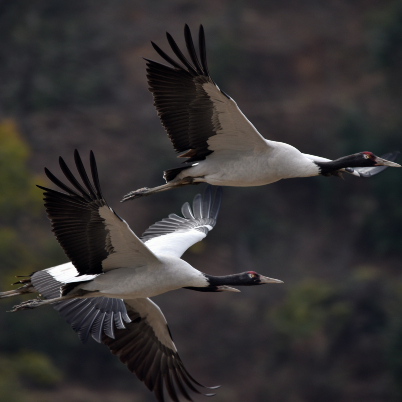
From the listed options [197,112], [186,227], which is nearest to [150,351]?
[186,227]

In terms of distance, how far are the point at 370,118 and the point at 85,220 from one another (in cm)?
2919

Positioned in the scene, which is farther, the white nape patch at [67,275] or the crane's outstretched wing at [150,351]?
the crane's outstretched wing at [150,351]

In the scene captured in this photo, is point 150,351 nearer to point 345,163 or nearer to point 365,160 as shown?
point 345,163

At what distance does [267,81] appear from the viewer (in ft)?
124

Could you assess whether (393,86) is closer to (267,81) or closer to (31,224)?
(267,81)

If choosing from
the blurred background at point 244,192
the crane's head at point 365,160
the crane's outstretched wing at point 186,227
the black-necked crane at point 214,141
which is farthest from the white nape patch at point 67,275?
the blurred background at point 244,192

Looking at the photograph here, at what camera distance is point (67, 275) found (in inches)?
367

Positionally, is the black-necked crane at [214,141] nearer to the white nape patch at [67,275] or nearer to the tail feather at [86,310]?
the white nape patch at [67,275]

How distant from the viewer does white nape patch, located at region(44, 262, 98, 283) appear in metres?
8.87

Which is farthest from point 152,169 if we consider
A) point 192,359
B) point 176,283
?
point 176,283

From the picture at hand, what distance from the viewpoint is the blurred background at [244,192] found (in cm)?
2758

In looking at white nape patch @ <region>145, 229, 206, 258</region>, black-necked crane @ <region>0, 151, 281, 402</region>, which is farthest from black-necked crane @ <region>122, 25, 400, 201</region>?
black-necked crane @ <region>0, 151, 281, 402</region>

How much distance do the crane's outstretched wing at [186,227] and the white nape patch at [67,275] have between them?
3.46ft

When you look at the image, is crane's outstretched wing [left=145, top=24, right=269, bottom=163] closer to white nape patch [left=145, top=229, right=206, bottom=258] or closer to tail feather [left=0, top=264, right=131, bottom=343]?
white nape patch [left=145, top=229, right=206, bottom=258]
